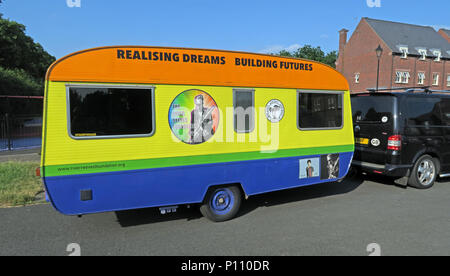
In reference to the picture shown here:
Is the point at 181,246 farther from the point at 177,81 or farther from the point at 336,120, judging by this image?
the point at 336,120

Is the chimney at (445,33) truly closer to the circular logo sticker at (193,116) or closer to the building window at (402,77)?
the building window at (402,77)

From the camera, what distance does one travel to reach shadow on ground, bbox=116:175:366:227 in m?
4.82

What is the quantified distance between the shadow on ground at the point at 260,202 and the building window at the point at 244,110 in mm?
1509

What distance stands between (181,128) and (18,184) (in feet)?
14.9

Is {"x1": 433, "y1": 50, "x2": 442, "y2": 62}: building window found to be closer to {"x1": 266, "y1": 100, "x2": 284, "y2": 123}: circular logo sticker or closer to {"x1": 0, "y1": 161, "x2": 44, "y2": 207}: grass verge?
{"x1": 266, "y1": 100, "x2": 284, "y2": 123}: circular logo sticker

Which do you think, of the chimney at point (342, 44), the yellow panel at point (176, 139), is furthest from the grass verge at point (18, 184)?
the chimney at point (342, 44)

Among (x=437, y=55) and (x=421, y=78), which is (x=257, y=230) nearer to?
(x=421, y=78)

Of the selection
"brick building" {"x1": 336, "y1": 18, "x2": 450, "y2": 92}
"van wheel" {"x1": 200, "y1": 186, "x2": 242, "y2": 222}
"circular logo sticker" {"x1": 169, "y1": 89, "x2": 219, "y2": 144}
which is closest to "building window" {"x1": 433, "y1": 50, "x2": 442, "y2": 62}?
"brick building" {"x1": 336, "y1": 18, "x2": 450, "y2": 92}

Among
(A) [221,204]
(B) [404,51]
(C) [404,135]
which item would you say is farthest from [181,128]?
(B) [404,51]

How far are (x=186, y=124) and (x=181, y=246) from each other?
1.67 metres

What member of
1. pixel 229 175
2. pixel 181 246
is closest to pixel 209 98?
pixel 229 175

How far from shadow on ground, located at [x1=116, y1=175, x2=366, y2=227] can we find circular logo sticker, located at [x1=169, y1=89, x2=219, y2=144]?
1.39 metres

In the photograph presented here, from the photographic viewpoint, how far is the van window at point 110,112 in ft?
12.4
